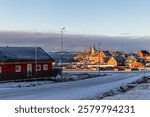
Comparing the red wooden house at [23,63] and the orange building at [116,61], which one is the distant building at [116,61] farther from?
the red wooden house at [23,63]

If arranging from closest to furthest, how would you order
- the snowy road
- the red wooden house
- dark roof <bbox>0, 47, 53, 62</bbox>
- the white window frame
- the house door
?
the snowy road → the red wooden house → dark roof <bbox>0, 47, 53, 62</bbox> → the white window frame → the house door

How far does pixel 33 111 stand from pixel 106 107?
4.13m

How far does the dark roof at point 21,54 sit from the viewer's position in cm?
5662

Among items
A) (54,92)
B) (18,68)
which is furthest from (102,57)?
(54,92)

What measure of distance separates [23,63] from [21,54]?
2.54m

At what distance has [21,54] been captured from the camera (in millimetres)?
60594

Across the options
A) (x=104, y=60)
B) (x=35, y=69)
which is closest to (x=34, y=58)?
(x=35, y=69)

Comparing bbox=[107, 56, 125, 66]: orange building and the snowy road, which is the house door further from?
bbox=[107, 56, 125, 66]: orange building

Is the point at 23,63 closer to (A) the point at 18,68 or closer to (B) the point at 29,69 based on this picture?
(A) the point at 18,68

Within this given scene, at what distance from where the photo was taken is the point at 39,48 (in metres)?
66.6

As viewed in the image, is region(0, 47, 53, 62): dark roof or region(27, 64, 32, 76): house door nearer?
region(0, 47, 53, 62): dark roof

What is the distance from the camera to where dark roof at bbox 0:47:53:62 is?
2229 inches

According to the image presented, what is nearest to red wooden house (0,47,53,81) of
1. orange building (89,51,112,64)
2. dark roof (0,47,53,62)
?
dark roof (0,47,53,62)

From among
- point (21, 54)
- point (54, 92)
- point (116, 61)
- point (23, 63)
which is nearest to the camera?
point (54, 92)
